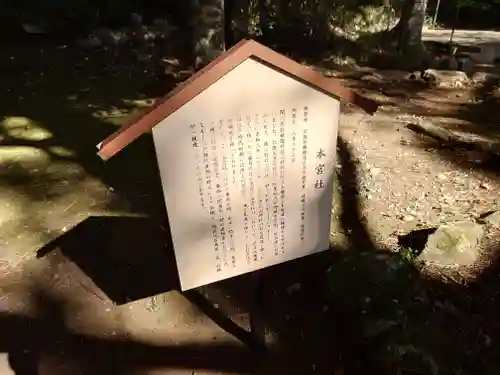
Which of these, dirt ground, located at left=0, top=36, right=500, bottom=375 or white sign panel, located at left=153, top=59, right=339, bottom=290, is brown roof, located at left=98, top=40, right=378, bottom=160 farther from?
dirt ground, located at left=0, top=36, right=500, bottom=375

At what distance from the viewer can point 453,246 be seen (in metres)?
3.75

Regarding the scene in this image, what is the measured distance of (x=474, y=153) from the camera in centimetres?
541

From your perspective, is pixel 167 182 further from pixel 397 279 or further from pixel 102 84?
pixel 102 84

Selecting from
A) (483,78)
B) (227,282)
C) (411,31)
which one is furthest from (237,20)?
(227,282)

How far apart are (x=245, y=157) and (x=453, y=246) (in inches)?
82.3

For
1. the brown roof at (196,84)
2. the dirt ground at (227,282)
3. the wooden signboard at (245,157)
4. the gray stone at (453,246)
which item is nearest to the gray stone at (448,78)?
the dirt ground at (227,282)

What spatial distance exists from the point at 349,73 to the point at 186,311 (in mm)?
6889

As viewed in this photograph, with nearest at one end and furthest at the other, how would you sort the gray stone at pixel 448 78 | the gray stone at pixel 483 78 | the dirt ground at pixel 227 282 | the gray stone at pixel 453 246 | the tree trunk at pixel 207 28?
the dirt ground at pixel 227 282, the gray stone at pixel 453 246, the tree trunk at pixel 207 28, the gray stone at pixel 448 78, the gray stone at pixel 483 78

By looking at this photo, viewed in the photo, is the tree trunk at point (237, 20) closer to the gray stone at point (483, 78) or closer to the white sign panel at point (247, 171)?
the gray stone at point (483, 78)

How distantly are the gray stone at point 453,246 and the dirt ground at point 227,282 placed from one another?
0.12m

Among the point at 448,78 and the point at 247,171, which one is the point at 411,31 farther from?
the point at 247,171

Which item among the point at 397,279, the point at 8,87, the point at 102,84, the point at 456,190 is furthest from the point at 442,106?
the point at 8,87

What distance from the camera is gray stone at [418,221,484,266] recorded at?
372 cm

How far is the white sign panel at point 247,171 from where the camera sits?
228 centimetres
